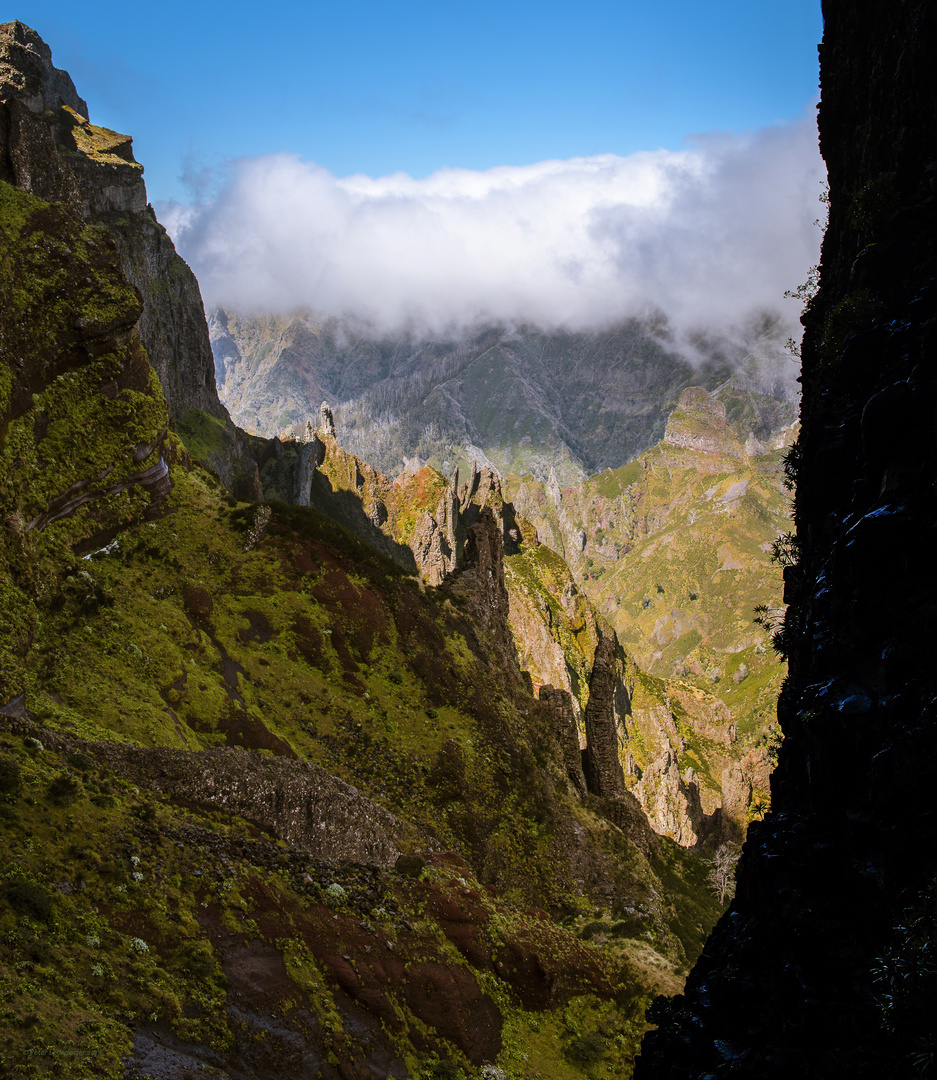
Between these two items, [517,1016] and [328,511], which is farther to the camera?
[328,511]

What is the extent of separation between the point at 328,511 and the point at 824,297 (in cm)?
12354

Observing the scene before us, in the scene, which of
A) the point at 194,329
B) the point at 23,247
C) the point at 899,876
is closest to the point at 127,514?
the point at 23,247

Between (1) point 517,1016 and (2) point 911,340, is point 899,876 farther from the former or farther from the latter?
(1) point 517,1016

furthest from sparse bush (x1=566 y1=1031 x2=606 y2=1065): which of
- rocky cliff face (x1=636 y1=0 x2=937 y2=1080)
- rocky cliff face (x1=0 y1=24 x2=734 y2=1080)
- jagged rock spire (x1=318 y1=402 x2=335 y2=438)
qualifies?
jagged rock spire (x1=318 y1=402 x2=335 y2=438)

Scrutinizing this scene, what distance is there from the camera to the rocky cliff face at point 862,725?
14.0m

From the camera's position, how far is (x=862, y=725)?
16.3 meters

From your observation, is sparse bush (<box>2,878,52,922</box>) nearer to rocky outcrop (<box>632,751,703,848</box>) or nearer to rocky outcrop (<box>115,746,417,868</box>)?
rocky outcrop (<box>115,746,417,868</box>)

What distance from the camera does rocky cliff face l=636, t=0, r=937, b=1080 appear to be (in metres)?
14.0

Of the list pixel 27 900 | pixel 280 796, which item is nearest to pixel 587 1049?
pixel 280 796

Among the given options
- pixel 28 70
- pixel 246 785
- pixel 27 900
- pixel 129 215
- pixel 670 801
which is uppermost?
pixel 28 70

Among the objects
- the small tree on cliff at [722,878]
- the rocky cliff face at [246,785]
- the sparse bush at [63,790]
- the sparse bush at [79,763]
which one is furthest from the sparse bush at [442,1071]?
the small tree on cliff at [722,878]

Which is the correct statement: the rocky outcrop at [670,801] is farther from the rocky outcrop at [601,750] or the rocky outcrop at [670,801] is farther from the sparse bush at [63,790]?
the sparse bush at [63,790]

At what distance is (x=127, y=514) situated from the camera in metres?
45.2

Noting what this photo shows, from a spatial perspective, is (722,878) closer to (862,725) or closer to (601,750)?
(601,750)
